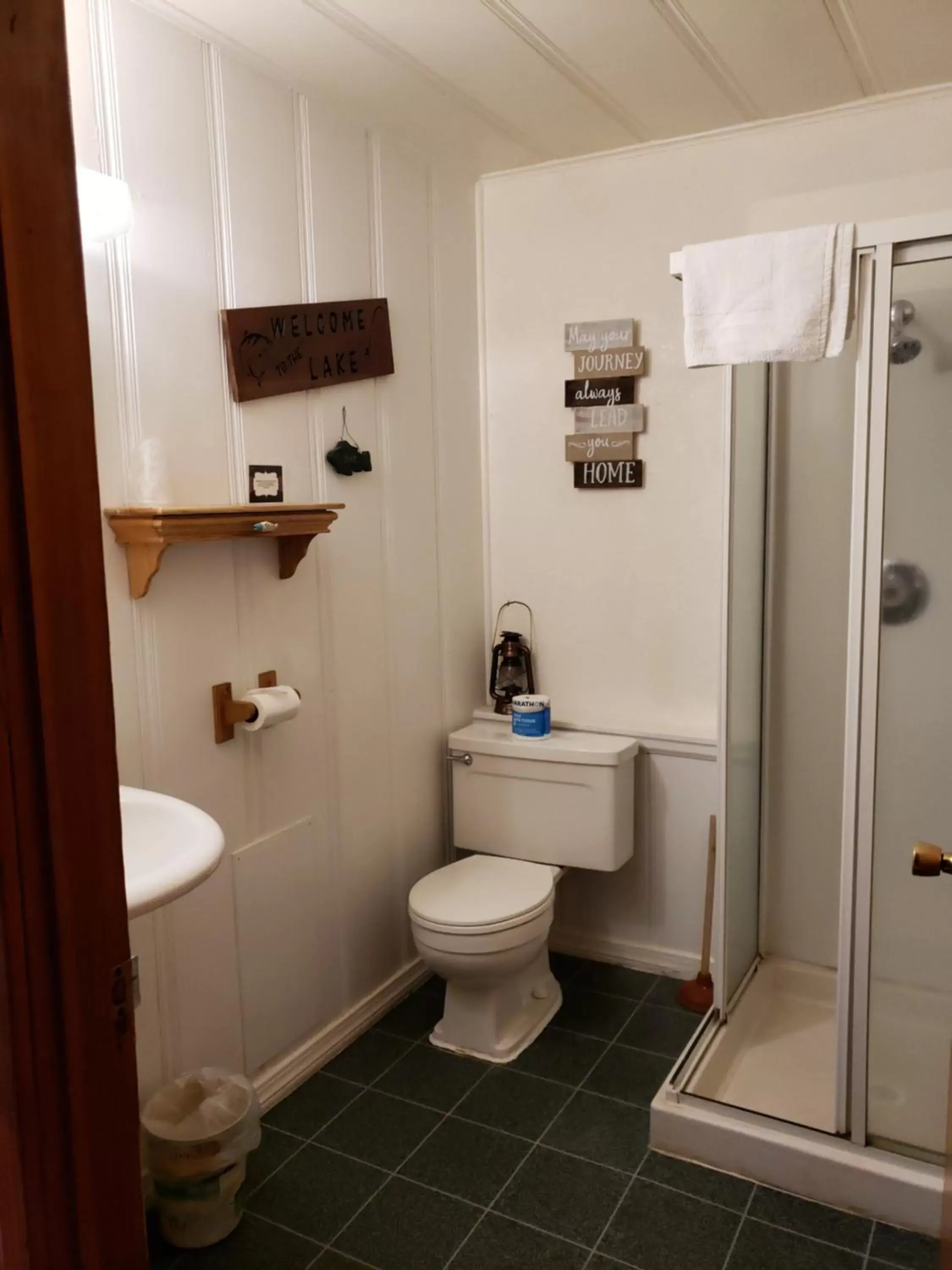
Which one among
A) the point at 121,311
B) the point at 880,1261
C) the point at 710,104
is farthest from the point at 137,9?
the point at 880,1261

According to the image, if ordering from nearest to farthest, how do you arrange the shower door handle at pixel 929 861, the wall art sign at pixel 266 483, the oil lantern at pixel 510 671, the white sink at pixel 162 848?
the shower door handle at pixel 929 861 < the white sink at pixel 162 848 < the wall art sign at pixel 266 483 < the oil lantern at pixel 510 671

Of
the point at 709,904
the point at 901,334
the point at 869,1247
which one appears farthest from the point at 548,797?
the point at 901,334

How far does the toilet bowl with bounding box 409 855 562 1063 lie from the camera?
238 cm

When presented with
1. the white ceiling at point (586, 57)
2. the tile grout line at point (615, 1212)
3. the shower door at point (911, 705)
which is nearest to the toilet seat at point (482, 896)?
the tile grout line at point (615, 1212)

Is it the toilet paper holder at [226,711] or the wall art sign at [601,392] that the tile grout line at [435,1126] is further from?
the wall art sign at [601,392]

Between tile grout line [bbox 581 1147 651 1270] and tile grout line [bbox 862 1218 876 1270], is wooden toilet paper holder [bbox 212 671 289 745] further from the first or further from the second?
tile grout line [bbox 862 1218 876 1270]

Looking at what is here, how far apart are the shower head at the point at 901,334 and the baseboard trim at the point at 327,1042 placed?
2005 millimetres

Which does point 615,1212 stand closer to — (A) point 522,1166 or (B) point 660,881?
(A) point 522,1166

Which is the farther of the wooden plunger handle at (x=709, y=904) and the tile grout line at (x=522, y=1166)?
the wooden plunger handle at (x=709, y=904)

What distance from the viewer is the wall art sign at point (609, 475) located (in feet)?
9.28

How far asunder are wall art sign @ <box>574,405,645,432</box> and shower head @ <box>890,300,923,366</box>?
102cm

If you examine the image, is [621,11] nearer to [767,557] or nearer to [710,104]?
[710,104]

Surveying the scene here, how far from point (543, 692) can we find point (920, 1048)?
1.44m

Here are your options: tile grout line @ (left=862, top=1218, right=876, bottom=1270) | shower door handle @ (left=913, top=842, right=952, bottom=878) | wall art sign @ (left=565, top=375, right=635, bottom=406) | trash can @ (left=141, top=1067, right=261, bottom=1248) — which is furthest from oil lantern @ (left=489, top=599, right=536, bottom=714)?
shower door handle @ (left=913, top=842, right=952, bottom=878)
